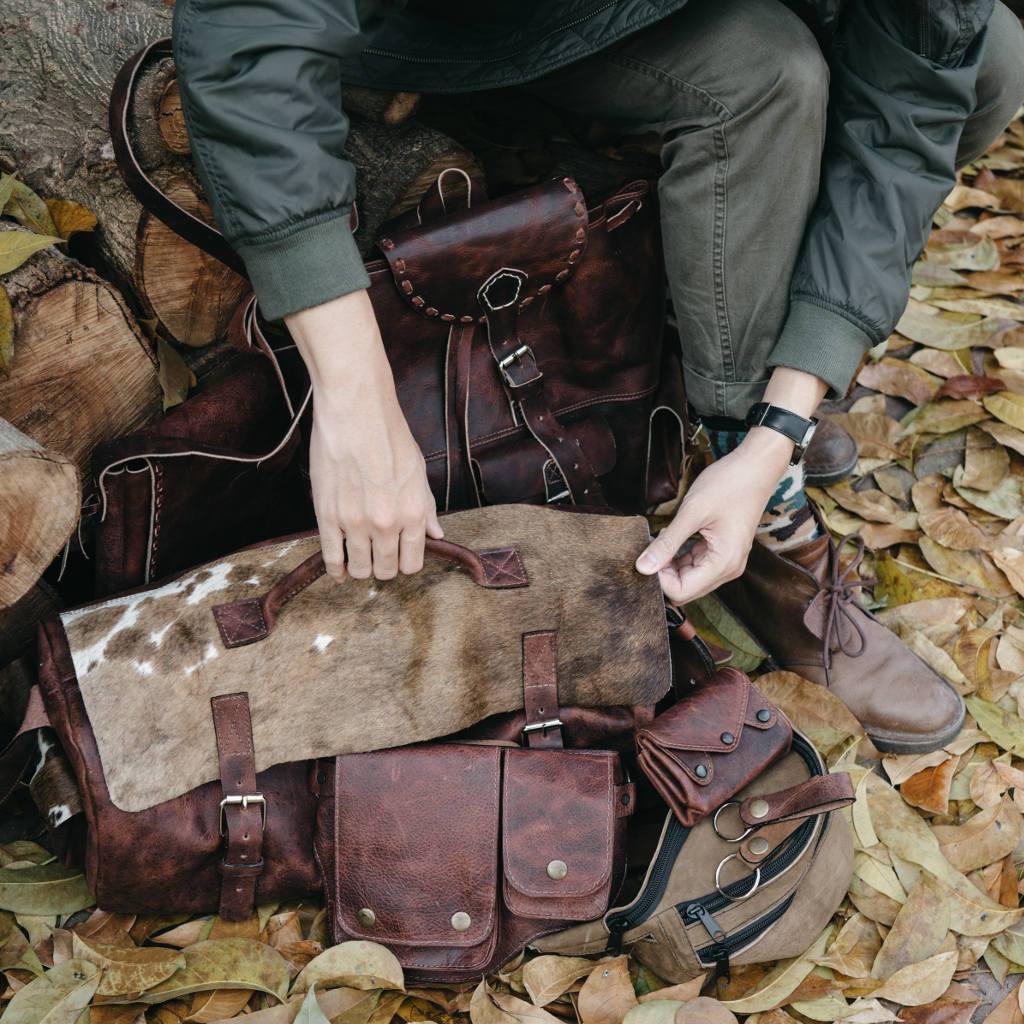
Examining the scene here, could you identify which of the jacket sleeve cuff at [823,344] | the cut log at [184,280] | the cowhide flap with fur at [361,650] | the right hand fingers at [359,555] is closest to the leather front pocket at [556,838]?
the cowhide flap with fur at [361,650]

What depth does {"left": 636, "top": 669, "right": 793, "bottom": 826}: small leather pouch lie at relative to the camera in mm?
1579

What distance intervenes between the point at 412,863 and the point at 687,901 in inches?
17.5

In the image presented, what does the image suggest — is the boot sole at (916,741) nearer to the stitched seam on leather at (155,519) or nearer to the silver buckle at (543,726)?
the silver buckle at (543,726)

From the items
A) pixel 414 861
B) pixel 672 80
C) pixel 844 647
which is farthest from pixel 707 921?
pixel 672 80

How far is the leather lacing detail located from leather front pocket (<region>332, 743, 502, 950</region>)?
2.88ft

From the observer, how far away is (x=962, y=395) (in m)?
2.56

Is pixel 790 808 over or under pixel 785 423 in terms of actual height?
under

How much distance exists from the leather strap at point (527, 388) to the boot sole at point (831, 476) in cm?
73

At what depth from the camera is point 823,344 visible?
5.53 ft

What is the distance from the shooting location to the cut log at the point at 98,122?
5.88ft

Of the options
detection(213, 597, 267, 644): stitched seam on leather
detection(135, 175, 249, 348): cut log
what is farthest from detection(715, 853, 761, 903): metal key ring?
detection(135, 175, 249, 348): cut log

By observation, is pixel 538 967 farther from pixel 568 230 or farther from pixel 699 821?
pixel 568 230

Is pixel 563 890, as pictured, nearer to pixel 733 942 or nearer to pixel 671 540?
pixel 733 942

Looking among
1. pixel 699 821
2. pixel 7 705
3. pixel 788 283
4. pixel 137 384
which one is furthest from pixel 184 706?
pixel 788 283
